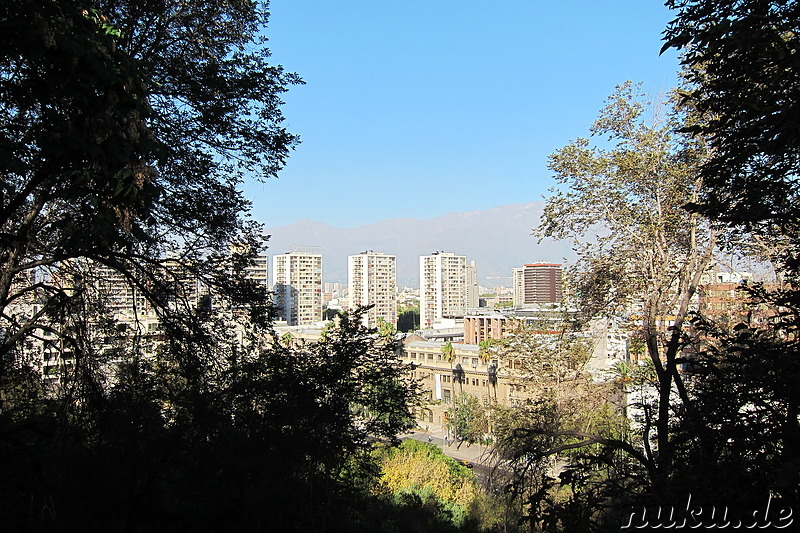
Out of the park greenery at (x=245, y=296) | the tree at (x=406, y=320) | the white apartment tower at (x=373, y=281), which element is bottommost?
the tree at (x=406, y=320)

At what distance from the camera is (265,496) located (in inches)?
235

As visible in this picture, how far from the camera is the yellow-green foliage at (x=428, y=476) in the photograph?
15.9 meters

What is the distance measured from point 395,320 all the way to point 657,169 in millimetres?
91185

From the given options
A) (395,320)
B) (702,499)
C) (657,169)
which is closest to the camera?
(702,499)

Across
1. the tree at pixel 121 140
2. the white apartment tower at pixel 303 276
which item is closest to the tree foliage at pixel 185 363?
the tree at pixel 121 140

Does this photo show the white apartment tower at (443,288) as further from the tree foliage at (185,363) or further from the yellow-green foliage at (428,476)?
the tree foliage at (185,363)

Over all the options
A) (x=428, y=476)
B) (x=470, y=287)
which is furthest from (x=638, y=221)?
(x=470, y=287)

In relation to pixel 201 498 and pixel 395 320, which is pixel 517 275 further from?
pixel 201 498

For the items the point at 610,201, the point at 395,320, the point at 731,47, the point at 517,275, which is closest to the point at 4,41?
the point at 731,47

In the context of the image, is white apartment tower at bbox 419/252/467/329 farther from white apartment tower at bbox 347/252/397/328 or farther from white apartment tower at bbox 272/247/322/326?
white apartment tower at bbox 272/247/322/326

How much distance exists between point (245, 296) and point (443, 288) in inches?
4087

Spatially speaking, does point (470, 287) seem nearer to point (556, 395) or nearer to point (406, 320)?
point (406, 320)

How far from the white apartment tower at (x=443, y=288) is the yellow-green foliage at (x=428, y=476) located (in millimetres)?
88541

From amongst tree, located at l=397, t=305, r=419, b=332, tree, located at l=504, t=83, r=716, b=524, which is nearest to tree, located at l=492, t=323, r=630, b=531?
tree, located at l=504, t=83, r=716, b=524
